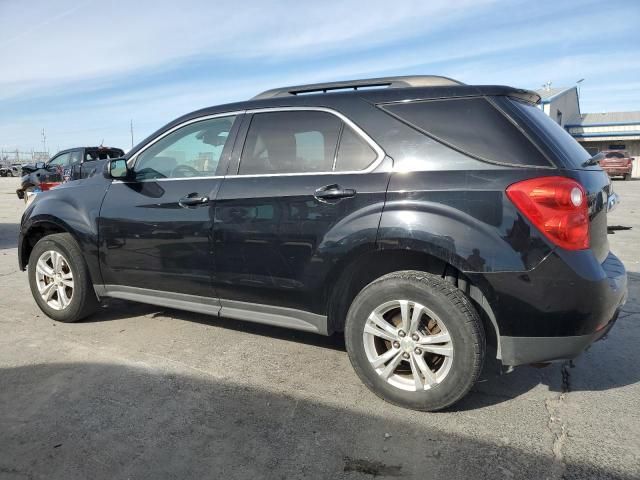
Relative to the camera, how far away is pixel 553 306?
2.55 m

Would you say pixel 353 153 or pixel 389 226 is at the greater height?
pixel 353 153

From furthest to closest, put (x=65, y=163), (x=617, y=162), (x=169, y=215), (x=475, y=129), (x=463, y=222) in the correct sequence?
(x=617, y=162) → (x=65, y=163) → (x=169, y=215) → (x=475, y=129) → (x=463, y=222)

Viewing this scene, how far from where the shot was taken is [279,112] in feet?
11.5

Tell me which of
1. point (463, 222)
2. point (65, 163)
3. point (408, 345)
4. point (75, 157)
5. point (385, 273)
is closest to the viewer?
point (463, 222)

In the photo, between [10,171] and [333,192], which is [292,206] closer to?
[333,192]

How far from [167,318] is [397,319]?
8.16ft

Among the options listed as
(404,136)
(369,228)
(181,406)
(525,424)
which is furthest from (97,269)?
(525,424)

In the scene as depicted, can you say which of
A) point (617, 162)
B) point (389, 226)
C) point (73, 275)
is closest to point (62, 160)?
point (73, 275)

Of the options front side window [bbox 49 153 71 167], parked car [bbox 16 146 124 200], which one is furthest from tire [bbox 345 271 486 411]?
front side window [bbox 49 153 71 167]

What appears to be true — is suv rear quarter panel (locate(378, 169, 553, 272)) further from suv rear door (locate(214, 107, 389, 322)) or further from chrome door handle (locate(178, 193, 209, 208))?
chrome door handle (locate(178, 193, 209, 208))

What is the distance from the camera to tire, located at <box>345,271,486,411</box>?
2.70 meters

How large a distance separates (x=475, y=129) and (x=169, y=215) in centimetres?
221

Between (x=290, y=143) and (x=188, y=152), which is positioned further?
(x=188, y=152)

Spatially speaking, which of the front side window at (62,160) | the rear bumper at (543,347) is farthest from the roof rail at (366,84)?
the front side window at (62,160)
